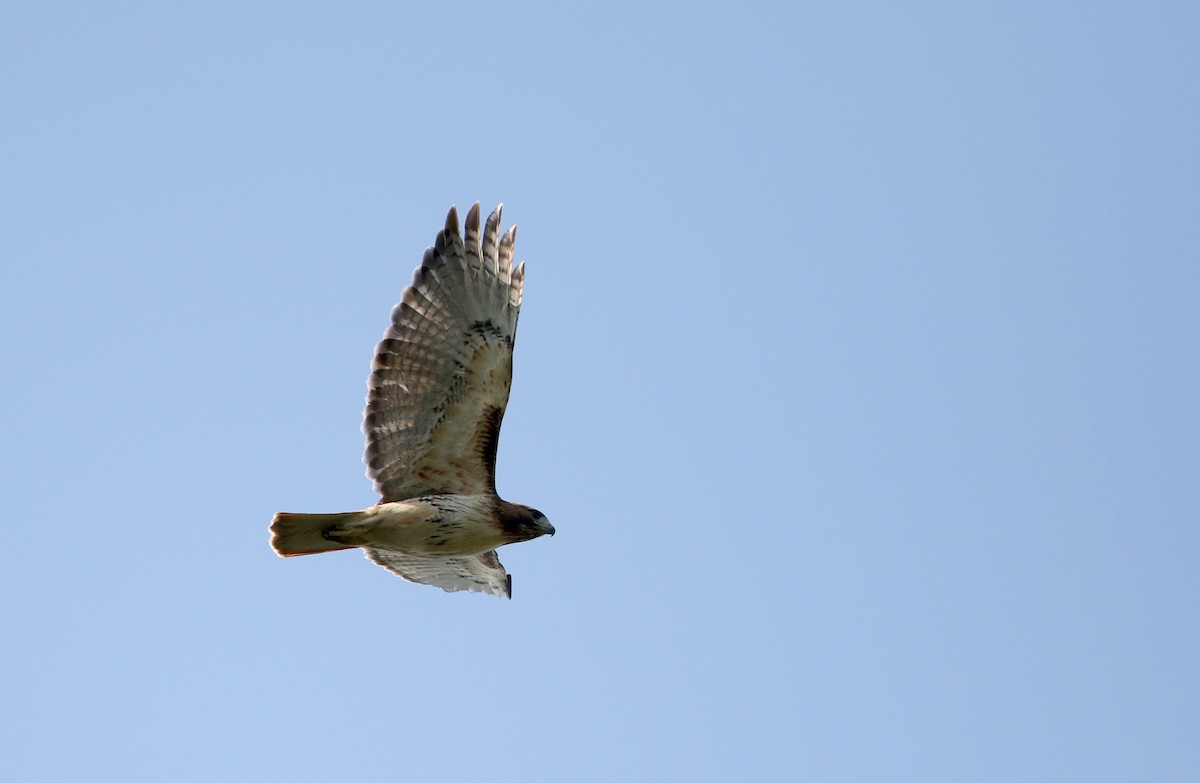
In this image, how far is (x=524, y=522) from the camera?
36.4ft

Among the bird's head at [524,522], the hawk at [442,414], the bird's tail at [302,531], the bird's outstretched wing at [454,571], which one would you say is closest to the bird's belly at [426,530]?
the hawk at [442,414]

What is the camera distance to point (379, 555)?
11.8 meters

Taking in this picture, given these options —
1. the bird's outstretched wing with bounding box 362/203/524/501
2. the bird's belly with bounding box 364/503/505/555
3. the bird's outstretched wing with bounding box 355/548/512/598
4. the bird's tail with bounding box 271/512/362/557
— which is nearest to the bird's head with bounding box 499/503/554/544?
Result: the bird's belly with bounding box 364/503/505/555

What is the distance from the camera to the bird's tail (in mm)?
10797

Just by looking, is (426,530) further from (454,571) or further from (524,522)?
(454,571)

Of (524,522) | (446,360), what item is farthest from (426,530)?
(446,360)

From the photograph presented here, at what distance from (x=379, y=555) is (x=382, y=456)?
106 cm

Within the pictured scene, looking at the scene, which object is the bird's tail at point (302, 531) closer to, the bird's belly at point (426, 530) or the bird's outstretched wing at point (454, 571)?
the bird's belly at point (426, 530)

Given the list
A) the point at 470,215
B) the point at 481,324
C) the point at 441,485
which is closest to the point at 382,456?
Answer: the point at 441,485

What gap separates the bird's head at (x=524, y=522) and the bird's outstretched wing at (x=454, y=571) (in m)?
0.77

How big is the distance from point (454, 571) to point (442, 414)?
5.52ft

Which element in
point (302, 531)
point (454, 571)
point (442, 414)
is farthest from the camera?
point (454, 571)

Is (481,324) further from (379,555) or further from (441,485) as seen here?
(379,555)

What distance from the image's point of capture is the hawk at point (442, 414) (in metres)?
10.9
